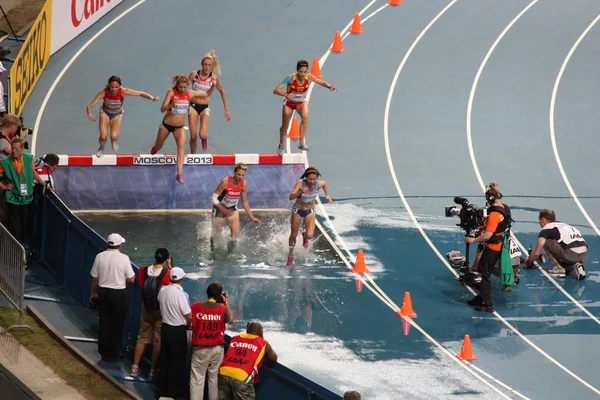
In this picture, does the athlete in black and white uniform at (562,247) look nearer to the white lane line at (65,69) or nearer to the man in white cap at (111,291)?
the man in white cap at (111,291)

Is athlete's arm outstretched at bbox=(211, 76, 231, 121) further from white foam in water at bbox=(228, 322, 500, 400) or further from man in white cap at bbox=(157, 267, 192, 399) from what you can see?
man in white cap at bbox=(157, 267, 192, 399)

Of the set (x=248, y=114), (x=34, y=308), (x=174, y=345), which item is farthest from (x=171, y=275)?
(x=248, y=114)

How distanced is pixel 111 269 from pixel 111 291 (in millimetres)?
269

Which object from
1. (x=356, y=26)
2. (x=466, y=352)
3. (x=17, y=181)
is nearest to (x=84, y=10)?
(x=356, y=26)

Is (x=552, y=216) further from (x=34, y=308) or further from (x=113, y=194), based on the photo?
(x=34, y=308)

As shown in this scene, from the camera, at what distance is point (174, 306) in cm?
1291

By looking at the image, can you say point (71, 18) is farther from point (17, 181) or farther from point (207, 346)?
point (207, 346)

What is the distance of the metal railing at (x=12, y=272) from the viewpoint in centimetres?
1419

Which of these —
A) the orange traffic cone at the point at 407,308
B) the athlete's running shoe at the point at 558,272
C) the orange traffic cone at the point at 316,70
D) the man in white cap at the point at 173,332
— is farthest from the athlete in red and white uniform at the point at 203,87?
the man in white cap at the point at 173,332

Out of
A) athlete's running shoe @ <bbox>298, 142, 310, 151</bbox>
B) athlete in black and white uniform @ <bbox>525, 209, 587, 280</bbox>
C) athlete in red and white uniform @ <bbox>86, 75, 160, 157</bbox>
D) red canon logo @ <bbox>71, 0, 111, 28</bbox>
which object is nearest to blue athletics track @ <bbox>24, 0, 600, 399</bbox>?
athlete in black and white uniform @ <bbox>525, 209, 587, 280</bbox>

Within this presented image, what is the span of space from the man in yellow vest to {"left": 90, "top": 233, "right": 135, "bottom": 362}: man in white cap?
2.19m

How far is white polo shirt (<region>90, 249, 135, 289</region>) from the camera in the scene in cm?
1361

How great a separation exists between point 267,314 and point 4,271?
3.70 m

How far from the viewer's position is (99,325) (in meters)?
14.0
